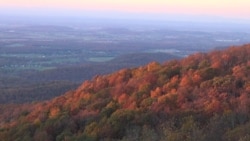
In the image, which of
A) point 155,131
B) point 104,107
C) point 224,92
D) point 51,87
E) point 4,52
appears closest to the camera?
point 155,131

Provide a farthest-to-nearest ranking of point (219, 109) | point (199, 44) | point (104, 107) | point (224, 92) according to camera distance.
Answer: point (199, 44)
point (104, 107)
point (224, 92)
point (219, 109)

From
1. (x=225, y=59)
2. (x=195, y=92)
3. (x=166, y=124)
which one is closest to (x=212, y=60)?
(x=225, y=59)

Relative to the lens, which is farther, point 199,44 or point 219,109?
point 199,44

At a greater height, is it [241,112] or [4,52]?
[241,112]

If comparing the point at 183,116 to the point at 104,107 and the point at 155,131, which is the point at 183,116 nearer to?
the point at 155,131

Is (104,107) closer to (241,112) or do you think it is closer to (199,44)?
(241,112)

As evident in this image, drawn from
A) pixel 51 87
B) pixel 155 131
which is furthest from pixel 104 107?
pixel 51 87
